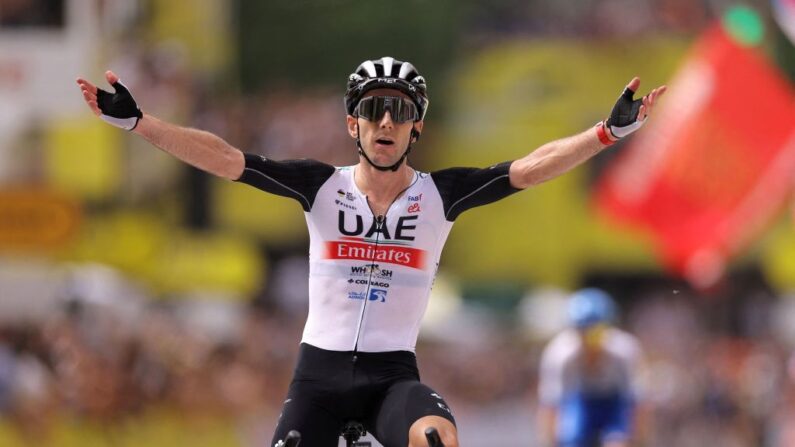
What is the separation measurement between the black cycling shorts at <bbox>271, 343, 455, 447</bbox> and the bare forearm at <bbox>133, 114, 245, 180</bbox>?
41.5 inches

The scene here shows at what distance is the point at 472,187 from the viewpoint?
899 cm

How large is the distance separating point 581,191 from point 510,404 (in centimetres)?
1311

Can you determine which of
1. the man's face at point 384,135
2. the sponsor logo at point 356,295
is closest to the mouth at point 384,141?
the man's face at point 384,135

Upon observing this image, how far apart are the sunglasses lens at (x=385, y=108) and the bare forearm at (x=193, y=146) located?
704 mm

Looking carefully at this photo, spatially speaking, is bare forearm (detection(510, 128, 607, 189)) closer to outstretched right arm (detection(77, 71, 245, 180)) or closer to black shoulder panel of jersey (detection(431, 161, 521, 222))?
black shoulder panel of jersey (detection(431, 161, 521, 222))

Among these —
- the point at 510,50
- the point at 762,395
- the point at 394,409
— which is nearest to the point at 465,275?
the point at 510,50

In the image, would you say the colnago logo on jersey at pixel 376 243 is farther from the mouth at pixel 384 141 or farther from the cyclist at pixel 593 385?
the cyclist at pixel 593 385

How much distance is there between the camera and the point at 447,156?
120 feet

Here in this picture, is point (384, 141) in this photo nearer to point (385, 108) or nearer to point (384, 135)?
point (384, 135)

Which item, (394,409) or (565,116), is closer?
(394,409)

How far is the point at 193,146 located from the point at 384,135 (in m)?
1.00

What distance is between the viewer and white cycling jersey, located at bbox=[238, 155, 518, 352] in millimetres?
8805

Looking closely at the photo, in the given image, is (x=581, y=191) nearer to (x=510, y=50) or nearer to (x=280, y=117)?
(x=510, y=50)

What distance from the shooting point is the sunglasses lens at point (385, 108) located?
28.7 ft
